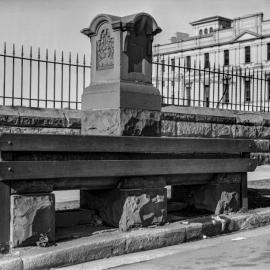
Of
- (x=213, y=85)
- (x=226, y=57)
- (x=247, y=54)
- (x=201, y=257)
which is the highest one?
(x=226, y=57)

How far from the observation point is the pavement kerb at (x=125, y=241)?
5062mm

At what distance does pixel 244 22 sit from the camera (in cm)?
5962

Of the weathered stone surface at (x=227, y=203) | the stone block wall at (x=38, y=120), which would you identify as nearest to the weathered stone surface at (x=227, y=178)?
the weathered stone surface at (x=227, y=203)

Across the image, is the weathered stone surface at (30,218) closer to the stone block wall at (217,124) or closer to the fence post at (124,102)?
the fence post at (124,102)

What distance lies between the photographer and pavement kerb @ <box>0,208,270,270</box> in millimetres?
5062

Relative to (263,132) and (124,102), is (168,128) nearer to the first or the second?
(263,132)

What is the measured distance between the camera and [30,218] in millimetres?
5352

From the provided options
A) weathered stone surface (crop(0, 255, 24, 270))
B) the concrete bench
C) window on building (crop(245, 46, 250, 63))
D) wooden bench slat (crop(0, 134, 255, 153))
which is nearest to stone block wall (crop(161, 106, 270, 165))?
the concrete bench

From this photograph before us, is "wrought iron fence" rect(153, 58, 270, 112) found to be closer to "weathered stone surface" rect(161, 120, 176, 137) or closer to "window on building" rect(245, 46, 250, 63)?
"weathered stone surface" rect(161, 120, 176, 137)

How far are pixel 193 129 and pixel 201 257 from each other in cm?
937

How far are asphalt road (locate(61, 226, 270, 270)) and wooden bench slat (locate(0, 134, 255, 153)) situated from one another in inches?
46.7

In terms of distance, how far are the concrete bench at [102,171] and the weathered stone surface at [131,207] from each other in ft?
0.04

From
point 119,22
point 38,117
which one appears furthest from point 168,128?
point 119,22

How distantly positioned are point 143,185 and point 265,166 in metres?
11.8
